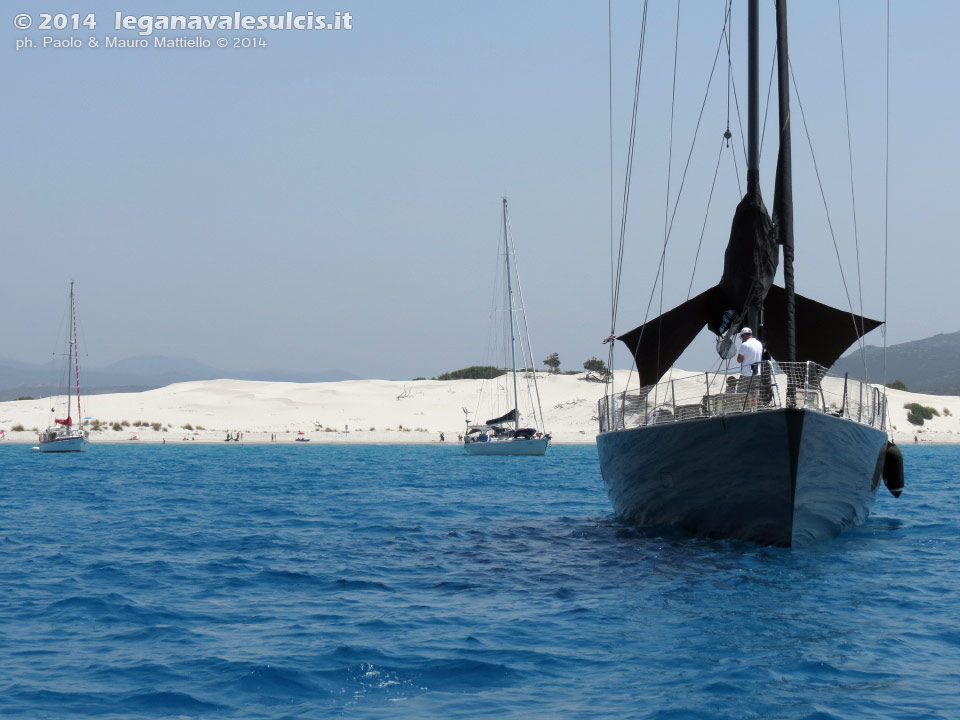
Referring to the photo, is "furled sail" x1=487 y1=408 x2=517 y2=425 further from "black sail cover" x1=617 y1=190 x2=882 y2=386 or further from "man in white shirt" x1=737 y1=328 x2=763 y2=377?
"man in white shirt" x1=737 y1=328 x2=763 y2=377

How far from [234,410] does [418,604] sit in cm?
8032

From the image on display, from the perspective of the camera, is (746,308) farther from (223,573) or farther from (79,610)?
(79,610)

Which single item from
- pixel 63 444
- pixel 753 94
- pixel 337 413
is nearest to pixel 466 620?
pixel 753 94

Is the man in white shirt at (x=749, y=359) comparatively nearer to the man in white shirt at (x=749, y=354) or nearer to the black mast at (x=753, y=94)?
the man in white shirt at (x=749, y=354)

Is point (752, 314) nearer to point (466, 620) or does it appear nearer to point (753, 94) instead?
point (753, 94)

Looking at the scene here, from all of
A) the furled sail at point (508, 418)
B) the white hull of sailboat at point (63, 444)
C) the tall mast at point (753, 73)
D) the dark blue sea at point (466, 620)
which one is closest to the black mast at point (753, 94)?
the tall mast at point (753, 73)

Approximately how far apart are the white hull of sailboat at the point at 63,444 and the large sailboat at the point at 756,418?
41.6 metres

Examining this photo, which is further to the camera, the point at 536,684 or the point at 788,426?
the point at 788,426

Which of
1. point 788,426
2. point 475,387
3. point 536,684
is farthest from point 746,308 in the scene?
point 475,387

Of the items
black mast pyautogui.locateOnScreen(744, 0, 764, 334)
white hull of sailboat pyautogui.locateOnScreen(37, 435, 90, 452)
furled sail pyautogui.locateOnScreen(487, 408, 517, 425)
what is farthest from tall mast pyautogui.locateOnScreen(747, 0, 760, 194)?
white hull of sailboat pyautogui.locateOnScreen(37, 435, 90, 452)

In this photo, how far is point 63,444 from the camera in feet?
176

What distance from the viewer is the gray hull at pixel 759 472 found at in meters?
12.7

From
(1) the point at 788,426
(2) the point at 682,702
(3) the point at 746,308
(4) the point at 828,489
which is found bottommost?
(2) the point at 682,702

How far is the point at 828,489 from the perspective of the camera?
14.0m
